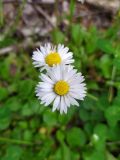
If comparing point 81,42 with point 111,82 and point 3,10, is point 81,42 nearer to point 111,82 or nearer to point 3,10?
point 111,82

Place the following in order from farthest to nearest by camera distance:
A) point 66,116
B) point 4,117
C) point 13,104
Answer: point 13,104 → point 66,116 → point 4,117

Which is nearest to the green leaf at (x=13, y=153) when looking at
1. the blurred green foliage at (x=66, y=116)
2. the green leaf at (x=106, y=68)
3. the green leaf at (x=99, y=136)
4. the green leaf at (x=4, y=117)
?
the blurred green foliage at (x=66, y=116)

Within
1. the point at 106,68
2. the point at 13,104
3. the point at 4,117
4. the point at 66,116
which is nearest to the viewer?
the point at 4,117

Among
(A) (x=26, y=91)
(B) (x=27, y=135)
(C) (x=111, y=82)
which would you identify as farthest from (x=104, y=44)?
(B) (x=27, y=135)

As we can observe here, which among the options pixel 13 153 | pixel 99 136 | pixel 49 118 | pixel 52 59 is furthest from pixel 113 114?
pixel 13 153

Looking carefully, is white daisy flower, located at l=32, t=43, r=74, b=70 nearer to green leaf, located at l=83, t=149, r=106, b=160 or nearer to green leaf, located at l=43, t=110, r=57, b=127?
green leaf, located at l=43, t=110, r=57, b=127

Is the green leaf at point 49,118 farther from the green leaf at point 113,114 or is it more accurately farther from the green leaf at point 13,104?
the green leaf at point 113,114

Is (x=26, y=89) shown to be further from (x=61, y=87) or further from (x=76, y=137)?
(x=61, y=87)
